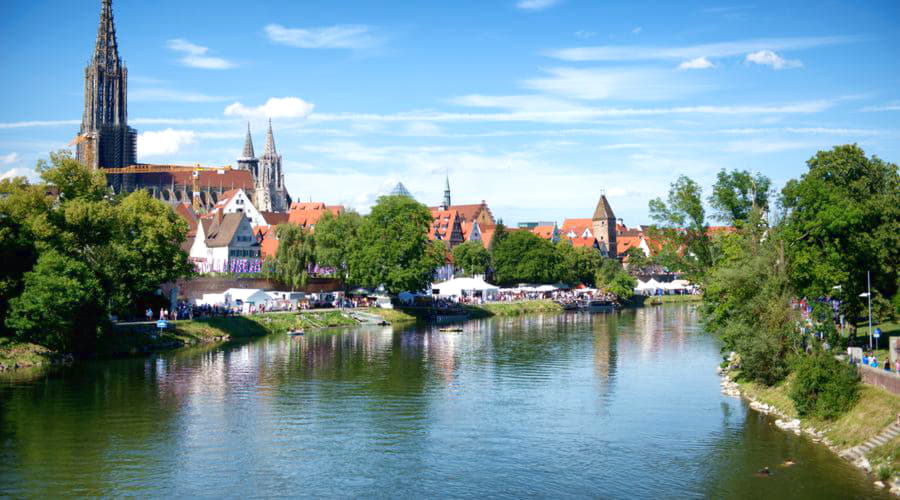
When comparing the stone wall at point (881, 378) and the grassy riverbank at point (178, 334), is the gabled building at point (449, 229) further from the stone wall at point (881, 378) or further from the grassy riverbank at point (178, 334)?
the stone wall at point (881, 378)

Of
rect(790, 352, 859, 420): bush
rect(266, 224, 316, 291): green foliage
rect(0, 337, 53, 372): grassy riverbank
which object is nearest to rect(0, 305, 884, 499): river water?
rect(790, 352, 859, 420): bush

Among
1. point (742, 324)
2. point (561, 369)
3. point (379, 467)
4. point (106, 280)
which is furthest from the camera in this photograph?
point (106, 280)

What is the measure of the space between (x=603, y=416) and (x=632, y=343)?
30076 millimetres

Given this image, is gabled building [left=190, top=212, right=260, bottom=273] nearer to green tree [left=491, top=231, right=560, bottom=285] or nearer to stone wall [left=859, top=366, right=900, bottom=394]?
green tree [left=491, top=231, right=560, bottom=285]

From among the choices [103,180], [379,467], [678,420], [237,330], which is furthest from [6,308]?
[678,420]

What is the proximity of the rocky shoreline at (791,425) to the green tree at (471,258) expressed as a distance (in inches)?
2964

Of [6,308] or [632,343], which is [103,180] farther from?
[632,343]

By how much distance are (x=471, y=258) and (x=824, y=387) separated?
8912cm

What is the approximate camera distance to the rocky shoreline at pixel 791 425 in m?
28.8

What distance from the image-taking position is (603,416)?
38.6m

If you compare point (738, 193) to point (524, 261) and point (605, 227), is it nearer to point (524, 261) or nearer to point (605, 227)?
point (524, 261)

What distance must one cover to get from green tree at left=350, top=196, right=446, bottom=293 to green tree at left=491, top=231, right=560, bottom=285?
87.1 feet

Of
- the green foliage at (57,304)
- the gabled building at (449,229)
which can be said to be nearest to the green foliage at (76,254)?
the green foliage at (57,304)

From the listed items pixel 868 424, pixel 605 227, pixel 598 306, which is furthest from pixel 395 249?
pixel 605 227
